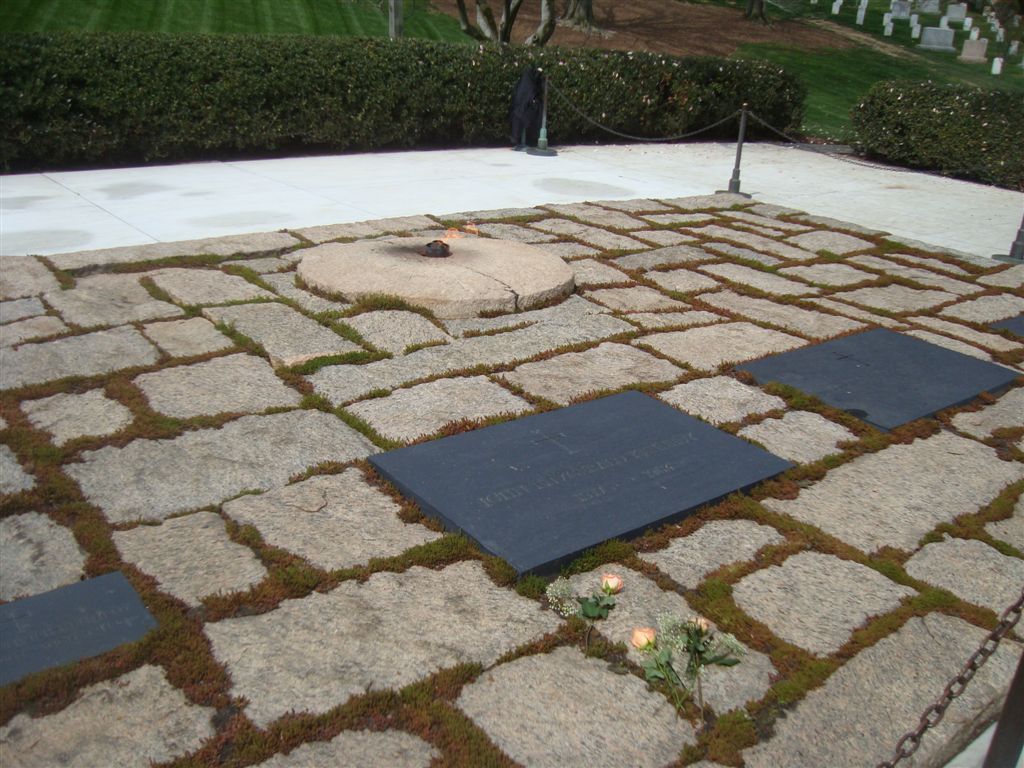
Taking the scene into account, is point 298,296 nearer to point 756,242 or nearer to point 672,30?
point 756,242

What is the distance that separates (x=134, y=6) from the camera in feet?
63.7

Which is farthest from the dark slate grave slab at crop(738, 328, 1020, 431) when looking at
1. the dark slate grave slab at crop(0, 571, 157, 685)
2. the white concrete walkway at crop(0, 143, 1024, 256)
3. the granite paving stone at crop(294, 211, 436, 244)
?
the white concrete walkway at crop(0, 143, 1024, 256)

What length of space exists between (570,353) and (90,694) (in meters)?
2.88

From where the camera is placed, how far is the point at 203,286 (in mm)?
5336

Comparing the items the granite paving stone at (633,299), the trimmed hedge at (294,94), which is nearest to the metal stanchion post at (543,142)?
the trimmed hedge at (294,94)

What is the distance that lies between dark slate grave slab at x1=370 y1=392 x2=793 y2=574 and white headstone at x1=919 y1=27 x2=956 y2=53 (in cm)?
2927

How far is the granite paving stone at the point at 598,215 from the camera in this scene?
24.6ft

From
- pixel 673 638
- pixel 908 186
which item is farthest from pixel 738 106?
pixel 673 638

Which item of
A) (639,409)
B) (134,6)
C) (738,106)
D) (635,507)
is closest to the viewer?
(635,507)

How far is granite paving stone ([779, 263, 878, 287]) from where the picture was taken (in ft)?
20.6

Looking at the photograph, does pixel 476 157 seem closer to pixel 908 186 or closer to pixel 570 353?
pixel 908 186

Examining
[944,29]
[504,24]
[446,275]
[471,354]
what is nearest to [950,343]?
[471,354]

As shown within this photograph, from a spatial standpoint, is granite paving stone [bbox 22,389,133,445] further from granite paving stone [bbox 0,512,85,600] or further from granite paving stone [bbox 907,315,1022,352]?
granite paving stone [bbox 907,315,1022,352]

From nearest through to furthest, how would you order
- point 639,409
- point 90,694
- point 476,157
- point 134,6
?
1. point 90,694
2. point 639,409
3. point 476,157
4. point 134,6
